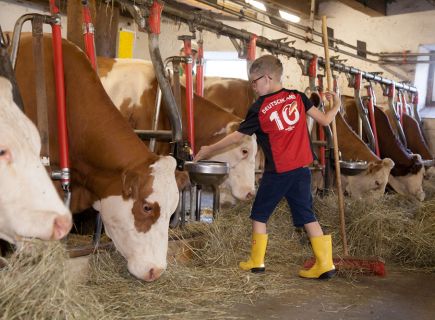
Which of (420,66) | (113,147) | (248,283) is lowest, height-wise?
(248,283)

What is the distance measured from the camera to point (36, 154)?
6.91 ft

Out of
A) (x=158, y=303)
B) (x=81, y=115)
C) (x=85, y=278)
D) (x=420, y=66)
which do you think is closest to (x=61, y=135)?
(x=81, y=115)

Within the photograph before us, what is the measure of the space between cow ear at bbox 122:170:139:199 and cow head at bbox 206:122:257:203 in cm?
195

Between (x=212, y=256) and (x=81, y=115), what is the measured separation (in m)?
1.22

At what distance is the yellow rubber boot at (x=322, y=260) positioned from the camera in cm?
363

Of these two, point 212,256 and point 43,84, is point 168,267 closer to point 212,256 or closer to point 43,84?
point 212,256

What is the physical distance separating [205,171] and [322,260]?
94 centimetres

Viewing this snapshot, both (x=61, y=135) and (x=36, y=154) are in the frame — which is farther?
(x=61, y=135)

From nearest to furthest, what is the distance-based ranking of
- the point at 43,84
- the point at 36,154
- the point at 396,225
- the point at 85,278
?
the point at 36,154, the point at 85,278, the point at 43,84, the point at 396,225

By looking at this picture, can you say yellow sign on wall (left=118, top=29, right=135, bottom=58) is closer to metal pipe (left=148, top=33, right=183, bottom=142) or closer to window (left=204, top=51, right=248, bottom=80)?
metal pipe (left=148, top=33, right=183, bottom=142)

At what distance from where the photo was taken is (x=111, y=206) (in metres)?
3.21

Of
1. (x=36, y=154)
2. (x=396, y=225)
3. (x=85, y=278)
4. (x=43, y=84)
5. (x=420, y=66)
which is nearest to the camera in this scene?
(x=36, y=154)

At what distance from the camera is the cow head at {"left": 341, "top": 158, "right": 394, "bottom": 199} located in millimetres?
6266

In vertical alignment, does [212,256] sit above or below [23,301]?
below
